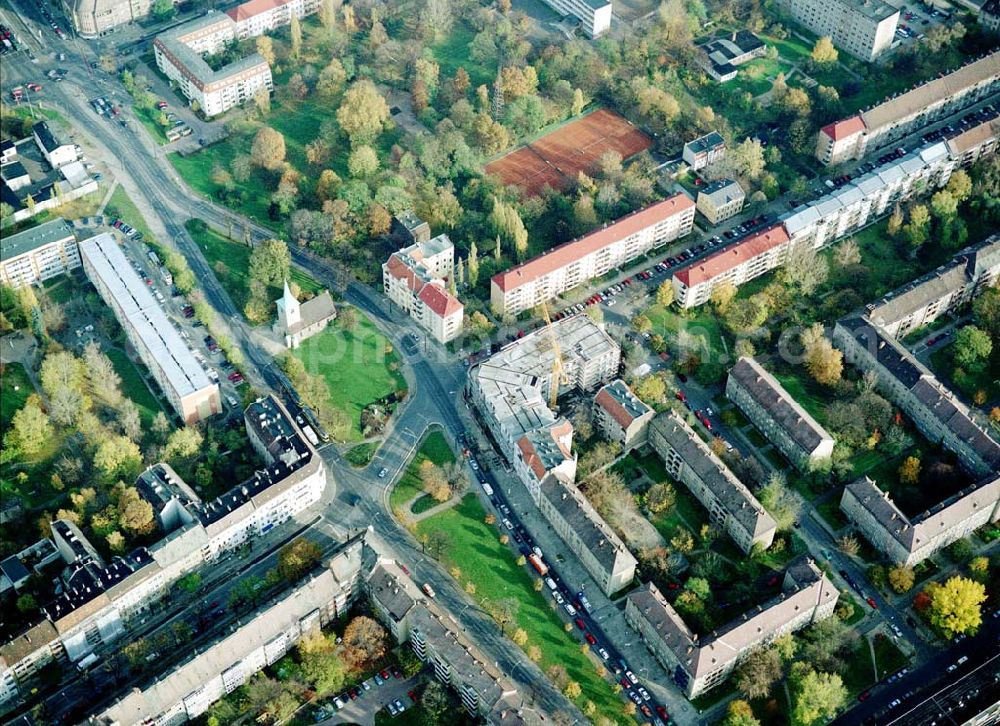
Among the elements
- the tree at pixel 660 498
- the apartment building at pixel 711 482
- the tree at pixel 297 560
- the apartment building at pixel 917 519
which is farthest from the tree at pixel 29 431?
the apartment building at pixel 917 519

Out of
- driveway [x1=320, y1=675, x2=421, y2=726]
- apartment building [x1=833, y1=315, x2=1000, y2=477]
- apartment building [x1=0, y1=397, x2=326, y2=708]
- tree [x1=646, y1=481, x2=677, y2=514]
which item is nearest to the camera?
driveway [x1=320, y1=675, x2=421, y2=726]

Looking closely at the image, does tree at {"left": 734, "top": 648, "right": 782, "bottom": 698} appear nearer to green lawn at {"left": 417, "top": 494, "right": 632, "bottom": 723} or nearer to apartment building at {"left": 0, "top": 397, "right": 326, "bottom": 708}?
green lawn at {"left": 417, "top": 494, "right": 632, "bottom": 723}

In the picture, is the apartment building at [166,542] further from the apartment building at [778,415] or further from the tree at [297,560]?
the apartment building at [778,415]

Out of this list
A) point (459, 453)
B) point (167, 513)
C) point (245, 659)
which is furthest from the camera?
point (459, 453)

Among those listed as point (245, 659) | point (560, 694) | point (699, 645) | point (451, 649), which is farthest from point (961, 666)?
point (245, 659)

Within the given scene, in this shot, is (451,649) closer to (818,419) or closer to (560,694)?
(560,694)

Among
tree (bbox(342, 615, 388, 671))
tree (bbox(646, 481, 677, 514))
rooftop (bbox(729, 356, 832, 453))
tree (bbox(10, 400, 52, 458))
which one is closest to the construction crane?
tree (bbox(646, 481, 677, 514))
